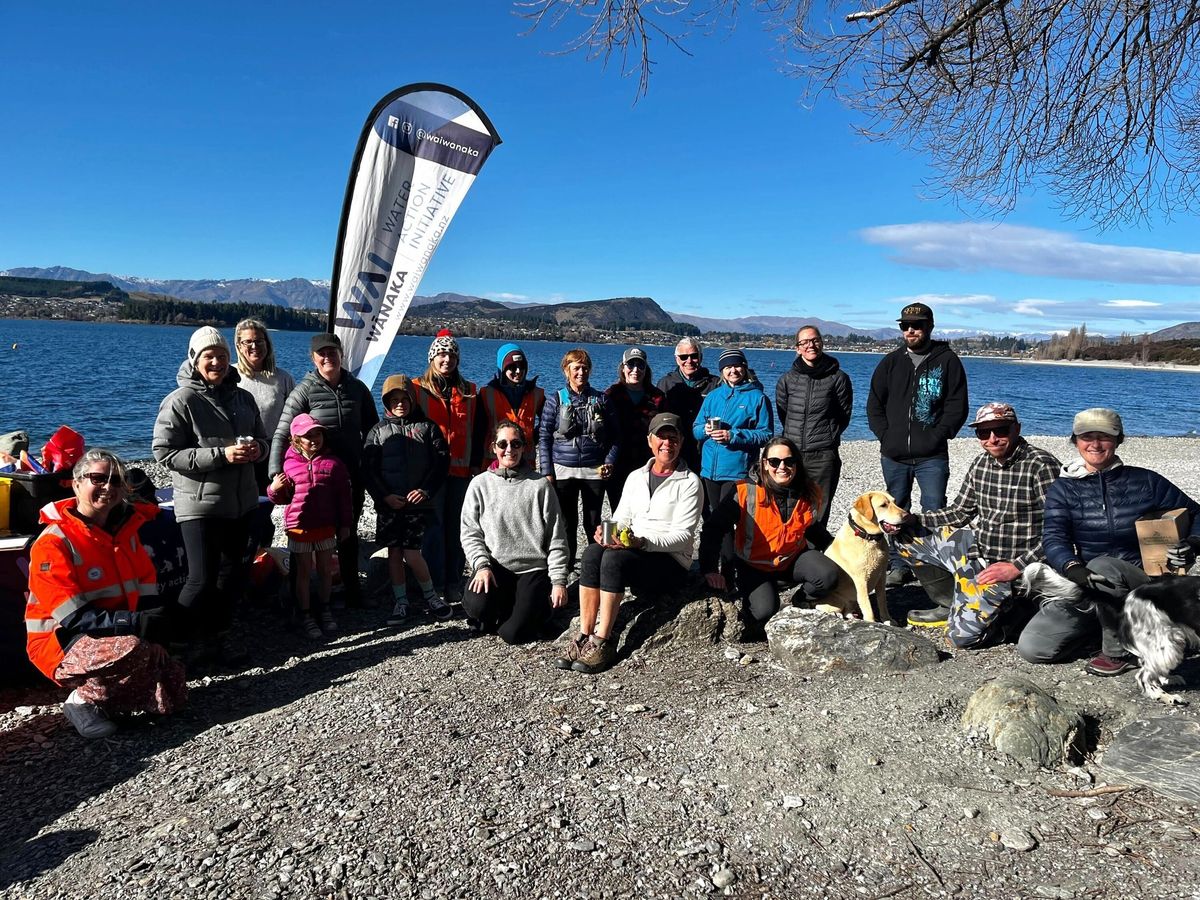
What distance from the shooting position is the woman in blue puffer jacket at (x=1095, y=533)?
14.6 feet

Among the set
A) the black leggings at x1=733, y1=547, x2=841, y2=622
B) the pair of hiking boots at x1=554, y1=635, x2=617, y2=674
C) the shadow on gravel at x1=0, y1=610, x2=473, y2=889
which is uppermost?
the black leggings at x1=733, y1=547, x2=841, y2=622

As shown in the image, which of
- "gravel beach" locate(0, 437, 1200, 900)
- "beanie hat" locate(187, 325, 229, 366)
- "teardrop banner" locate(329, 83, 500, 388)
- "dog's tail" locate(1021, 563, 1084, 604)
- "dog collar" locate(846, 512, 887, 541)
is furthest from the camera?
"teardrop banner" locate(329, 83, 500, 388)

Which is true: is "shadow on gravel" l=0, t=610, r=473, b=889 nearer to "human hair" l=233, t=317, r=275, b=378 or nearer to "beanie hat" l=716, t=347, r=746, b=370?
"human hair" l=233, t=317, r=275, b=378

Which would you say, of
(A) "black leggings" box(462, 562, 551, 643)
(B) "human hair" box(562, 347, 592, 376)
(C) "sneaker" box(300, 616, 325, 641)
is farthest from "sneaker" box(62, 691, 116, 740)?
(B) "human hair" box(562, 347, 592, 376)

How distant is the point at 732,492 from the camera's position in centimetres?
553

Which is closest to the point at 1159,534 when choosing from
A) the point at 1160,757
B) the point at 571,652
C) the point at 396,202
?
the point at 1160,757

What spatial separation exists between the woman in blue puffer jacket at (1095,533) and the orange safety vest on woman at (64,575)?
219 inches

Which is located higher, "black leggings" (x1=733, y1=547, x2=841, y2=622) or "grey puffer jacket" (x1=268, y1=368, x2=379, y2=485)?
"grey puffer jacket" (x1=268, y1=368, x2=379, y2=485)

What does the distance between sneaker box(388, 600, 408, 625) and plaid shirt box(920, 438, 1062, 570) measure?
4281 mm

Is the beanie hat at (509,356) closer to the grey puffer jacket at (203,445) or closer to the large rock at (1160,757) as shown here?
the grey puffer jacket at (203,445)

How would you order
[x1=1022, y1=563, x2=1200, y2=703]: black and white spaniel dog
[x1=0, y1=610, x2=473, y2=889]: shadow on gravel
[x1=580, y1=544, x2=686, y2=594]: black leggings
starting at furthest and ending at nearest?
[x1=580, y1=544, x2=686, y2=594]: black leggings, [x1=1022, y1=563, x2=1200, y2=703]: black and white spaniel dog, [x1=0, y1=610, x2=473, y2=889]: shadow on gravel

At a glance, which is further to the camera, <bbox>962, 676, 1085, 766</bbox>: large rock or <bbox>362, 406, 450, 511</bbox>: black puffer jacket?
<bbox>362, 406, 450, 511</bbox>: black puffer jacket

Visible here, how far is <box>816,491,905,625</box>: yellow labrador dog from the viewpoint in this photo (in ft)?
17.5

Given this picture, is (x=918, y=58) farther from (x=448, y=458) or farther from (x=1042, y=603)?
(x=448, y=458)
